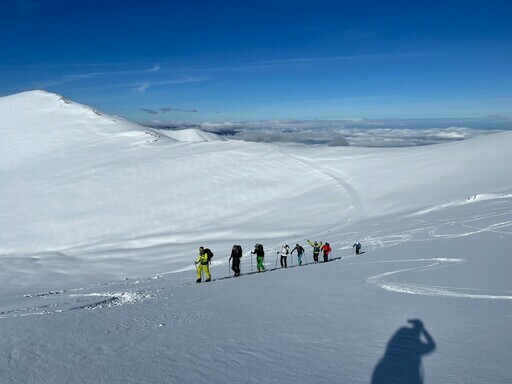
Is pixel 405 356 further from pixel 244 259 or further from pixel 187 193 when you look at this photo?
pixel 187 193

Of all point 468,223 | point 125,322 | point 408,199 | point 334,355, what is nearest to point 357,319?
point 334,355

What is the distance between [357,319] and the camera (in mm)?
7191

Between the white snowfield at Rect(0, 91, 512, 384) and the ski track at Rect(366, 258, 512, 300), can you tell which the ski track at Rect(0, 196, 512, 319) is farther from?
the white snowfield at Rect(0, 91, 512, 384)

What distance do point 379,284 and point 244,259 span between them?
519 inches

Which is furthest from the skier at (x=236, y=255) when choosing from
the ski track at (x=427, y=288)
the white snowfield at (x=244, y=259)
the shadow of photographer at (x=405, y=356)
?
the shadow of photographer at (x=405, y=356)

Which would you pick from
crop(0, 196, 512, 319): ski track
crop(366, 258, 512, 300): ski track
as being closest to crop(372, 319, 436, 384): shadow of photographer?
crop(366, 258, 512, 300): ski track

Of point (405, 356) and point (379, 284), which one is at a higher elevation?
point (379, 284)

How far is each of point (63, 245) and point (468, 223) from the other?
28.5 metres

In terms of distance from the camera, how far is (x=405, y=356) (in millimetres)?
5566

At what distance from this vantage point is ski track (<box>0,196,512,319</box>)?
9.03 meters

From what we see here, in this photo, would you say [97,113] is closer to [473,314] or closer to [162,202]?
[162,202]

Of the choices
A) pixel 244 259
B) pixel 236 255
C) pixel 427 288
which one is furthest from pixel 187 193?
pixel 427 288

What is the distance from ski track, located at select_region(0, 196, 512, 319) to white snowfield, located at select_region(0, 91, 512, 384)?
110 millimetres

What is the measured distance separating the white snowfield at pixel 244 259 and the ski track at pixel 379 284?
0.11 m
